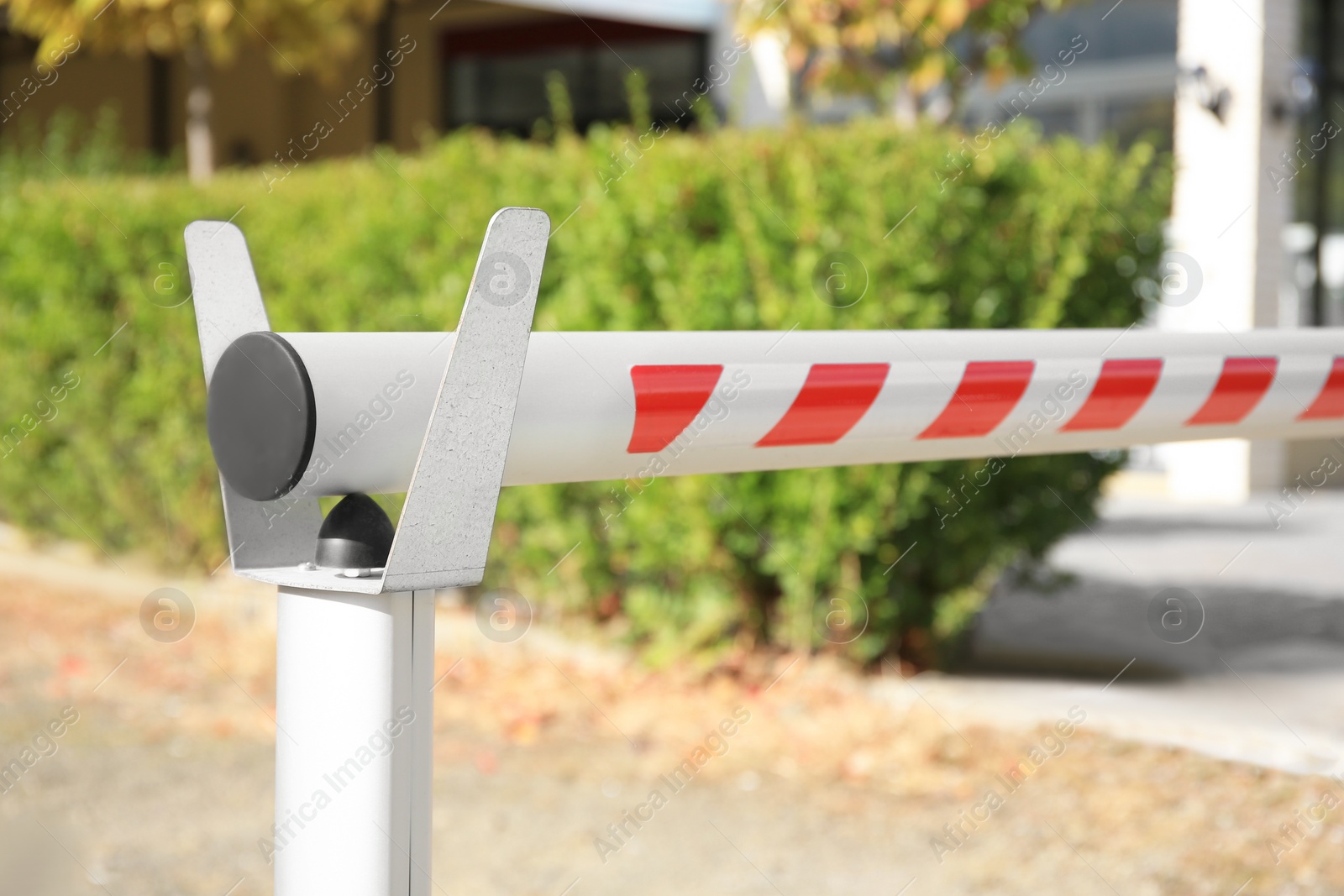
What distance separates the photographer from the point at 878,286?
464cm

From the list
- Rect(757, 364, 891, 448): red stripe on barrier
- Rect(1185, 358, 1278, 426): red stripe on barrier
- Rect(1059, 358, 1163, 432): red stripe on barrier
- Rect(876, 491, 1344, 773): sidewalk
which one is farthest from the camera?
Rect(876, 491, 1344, 773): sidewalk

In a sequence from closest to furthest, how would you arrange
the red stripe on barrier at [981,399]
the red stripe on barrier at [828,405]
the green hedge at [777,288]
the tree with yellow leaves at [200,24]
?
1. the red stripe on barrier at [828,405]
2. the red stripe on barrier at [981,399]
3. the green hedge at [777,288]
4. the tree with yellow leaves at [200,24]

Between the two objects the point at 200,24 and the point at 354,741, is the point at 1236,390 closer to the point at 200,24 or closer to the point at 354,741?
the point at 354,741

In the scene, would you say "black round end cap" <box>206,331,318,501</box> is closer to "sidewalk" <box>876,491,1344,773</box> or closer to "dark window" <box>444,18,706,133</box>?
"sidewalk" <box>876,491,1344,773</box>

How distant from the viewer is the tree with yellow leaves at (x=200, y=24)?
25.8 feet

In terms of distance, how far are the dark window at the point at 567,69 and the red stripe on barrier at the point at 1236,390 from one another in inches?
495

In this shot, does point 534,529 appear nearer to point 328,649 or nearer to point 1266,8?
point 328,649

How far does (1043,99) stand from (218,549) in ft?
29.0

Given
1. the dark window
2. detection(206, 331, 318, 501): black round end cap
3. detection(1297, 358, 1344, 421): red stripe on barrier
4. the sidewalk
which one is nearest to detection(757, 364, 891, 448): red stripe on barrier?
detection(206, 331, 318, 501): black round end cap

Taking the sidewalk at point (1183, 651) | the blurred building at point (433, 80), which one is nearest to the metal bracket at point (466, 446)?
the sidewalk at point (1183, 651)

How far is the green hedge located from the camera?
4.70 m

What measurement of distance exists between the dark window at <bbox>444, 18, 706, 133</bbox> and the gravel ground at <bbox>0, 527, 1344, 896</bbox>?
9840mm

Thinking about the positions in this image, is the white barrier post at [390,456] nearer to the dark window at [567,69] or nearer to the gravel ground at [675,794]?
the gravel ground at [675,794]

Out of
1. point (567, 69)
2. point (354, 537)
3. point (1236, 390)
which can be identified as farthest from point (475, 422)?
point (567, 69)
